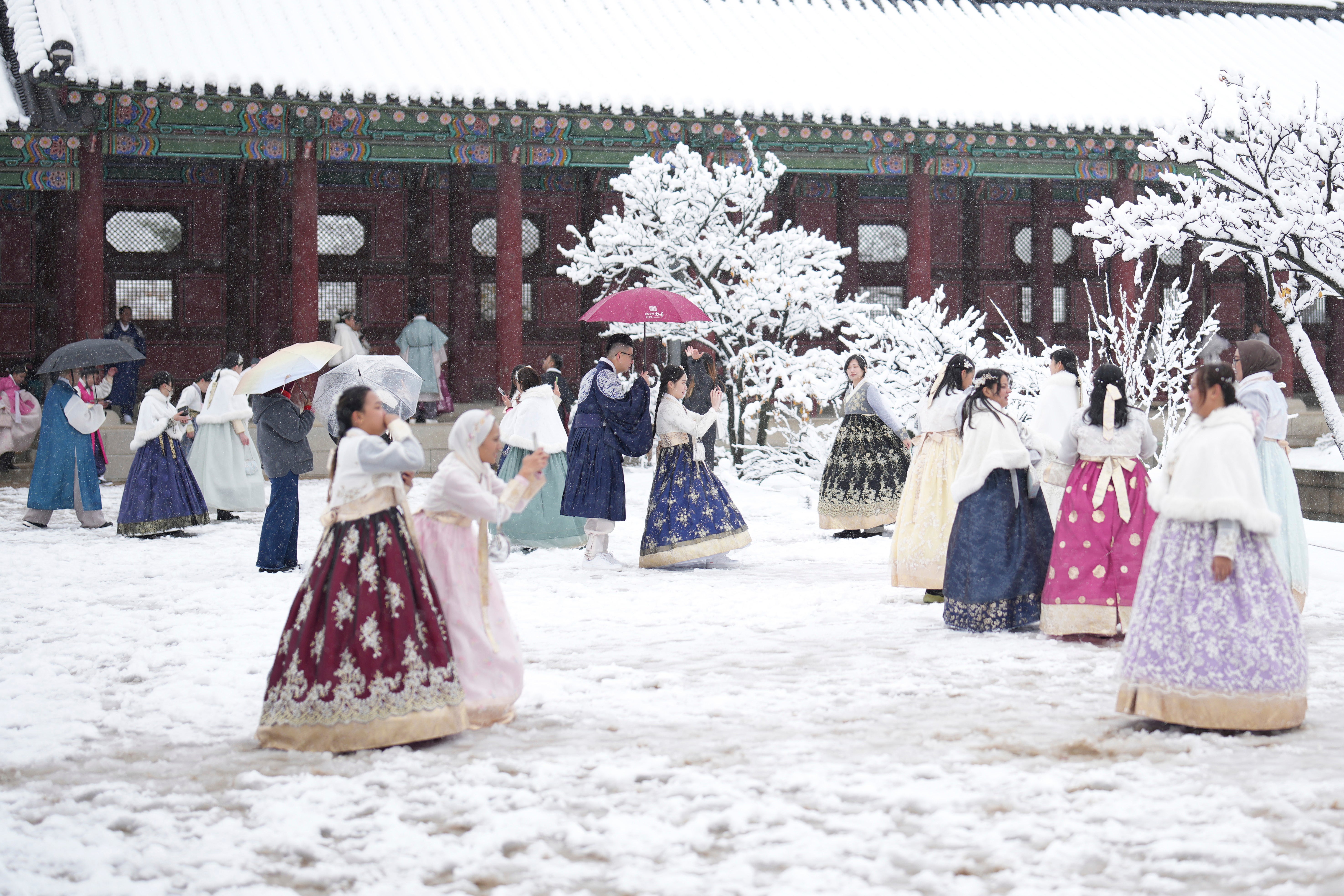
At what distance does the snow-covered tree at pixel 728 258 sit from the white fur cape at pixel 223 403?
3756 mm

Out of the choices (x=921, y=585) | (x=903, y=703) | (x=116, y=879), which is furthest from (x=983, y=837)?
(x=921, y=585)

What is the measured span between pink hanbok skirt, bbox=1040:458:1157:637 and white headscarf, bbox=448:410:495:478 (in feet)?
9.97

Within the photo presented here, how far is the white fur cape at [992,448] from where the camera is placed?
6.40 m

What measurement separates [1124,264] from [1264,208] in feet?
25.3

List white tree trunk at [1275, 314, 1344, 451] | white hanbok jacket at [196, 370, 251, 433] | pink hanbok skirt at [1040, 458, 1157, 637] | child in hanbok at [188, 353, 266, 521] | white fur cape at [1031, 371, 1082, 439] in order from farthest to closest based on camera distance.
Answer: child in hanbok at [188, 353, 266, 521] < white hanbok jacket at [196, 370, 251, 433] < white tree trunk at [1275, 314, 1344, 451] < white fur cape at [1031, 371, 1082, 439] < pink hanbok skirt at [1040, 458, 1157, 637]

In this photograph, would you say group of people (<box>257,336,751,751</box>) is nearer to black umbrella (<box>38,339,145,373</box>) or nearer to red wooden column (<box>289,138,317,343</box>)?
black umbrella (<box>38,339,145,373</box>)

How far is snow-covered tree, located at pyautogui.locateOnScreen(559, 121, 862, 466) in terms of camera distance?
1289cm

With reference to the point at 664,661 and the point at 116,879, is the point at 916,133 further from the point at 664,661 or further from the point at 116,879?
the point at 116,879

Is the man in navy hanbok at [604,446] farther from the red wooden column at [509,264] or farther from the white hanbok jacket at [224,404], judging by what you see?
the red wooden column at [509,264]

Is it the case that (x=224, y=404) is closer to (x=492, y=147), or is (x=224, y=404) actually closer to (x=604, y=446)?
(x=604, y=446)

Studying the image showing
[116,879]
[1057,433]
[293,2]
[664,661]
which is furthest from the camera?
[293,2]

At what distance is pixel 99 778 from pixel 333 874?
→ 1258mm

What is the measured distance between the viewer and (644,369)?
1548 cm

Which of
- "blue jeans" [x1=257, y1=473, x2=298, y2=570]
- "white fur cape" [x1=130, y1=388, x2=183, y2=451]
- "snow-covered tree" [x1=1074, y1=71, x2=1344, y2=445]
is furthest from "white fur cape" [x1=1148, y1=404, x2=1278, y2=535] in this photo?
"white fur cape" [x1=130, y1=388, x2=183, y2=451]
